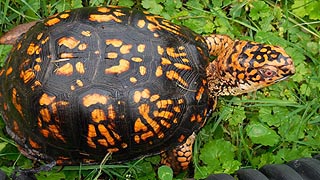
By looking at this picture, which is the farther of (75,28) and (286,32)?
(286,32)

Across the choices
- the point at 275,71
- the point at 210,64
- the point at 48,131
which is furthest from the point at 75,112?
the point at 275,71

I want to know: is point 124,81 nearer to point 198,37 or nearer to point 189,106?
point 189,106

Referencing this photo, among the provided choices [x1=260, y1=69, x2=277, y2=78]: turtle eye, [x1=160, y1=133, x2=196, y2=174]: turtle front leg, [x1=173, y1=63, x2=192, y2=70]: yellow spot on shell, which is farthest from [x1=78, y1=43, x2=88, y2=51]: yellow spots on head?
[x1=260, y1=69, x2=277, y2=78]: turtle eye

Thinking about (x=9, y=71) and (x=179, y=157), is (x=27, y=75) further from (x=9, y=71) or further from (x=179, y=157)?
(x=179, y=157)

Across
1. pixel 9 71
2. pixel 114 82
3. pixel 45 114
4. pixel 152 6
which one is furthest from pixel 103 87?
pixel 152 6

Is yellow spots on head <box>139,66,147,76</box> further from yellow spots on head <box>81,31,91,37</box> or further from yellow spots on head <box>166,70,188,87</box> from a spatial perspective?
yellow spots on head <box>81,31,91,37</box>

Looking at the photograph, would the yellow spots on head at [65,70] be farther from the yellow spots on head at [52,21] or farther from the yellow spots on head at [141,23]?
the yellow spots on head at [141,23]
